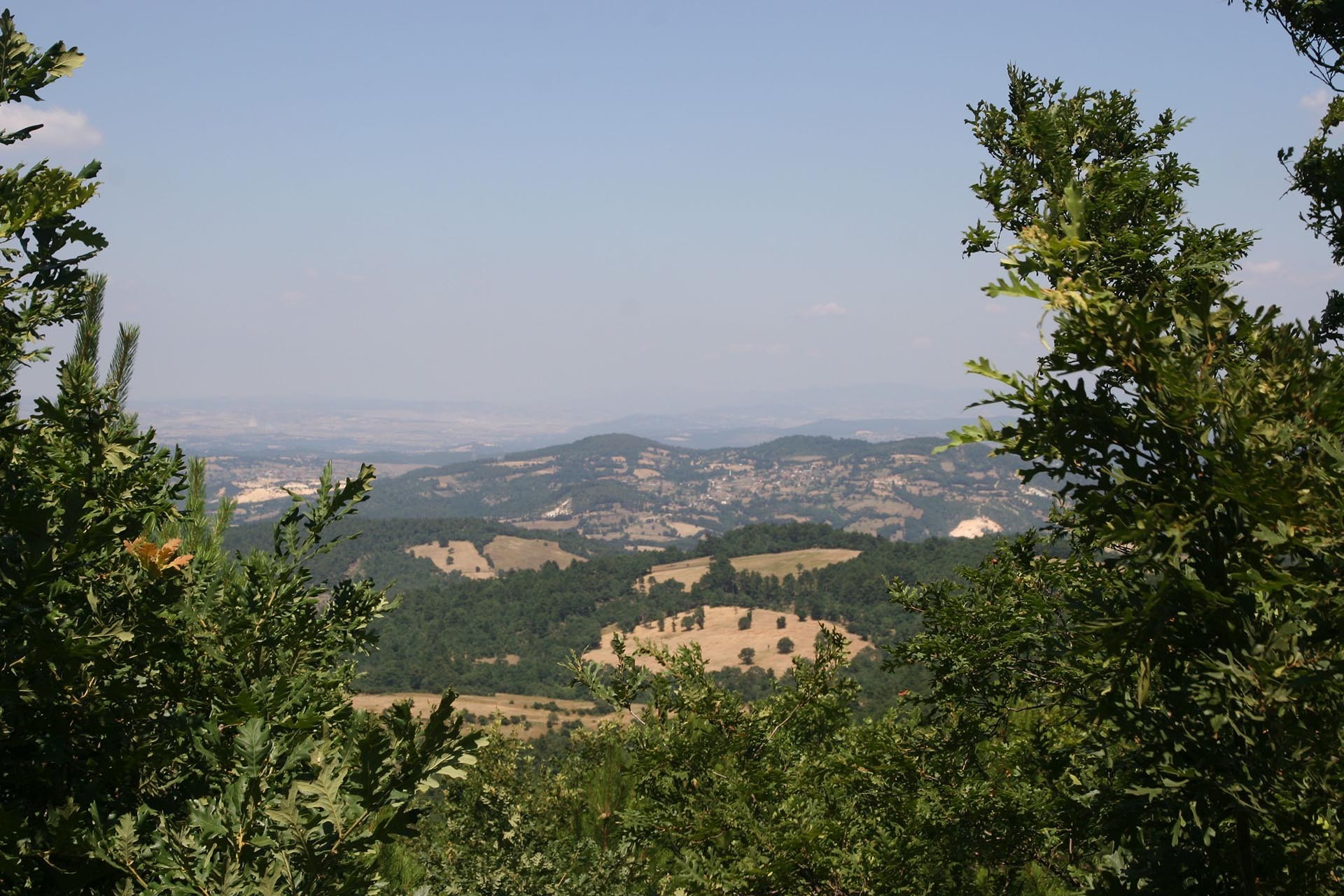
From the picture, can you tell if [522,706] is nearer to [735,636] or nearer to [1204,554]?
[735,636]

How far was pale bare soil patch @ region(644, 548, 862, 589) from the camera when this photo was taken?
Result: 170m

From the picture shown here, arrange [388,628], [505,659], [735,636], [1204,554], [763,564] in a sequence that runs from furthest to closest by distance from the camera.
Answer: [763,564] < [505,659] < [735,636] < [388,628] < [1204,554]

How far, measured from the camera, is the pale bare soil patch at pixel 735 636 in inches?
4523

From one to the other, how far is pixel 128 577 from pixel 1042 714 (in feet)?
34.9

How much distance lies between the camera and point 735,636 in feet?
417

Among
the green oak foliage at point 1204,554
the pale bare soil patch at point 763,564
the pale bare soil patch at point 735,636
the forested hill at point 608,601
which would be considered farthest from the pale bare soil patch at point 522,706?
the green oak foliage at point 1204,554

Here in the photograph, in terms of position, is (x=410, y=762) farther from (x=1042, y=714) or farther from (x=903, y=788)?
(x=1042, y=714)

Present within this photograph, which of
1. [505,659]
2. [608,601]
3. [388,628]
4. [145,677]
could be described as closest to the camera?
[145,677]

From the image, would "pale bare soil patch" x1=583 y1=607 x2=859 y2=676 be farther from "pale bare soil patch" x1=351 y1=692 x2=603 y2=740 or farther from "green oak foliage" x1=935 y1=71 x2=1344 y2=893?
"green oak foliage" x1=935 y1=71 x2=1344 y2=893

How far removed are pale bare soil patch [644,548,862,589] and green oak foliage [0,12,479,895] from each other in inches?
6432

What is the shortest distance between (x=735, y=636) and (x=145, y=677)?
4986 inches

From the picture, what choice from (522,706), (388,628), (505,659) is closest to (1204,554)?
(388,628)

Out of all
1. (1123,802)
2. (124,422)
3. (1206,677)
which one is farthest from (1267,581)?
(124,422)

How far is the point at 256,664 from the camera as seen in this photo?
3969 mm
